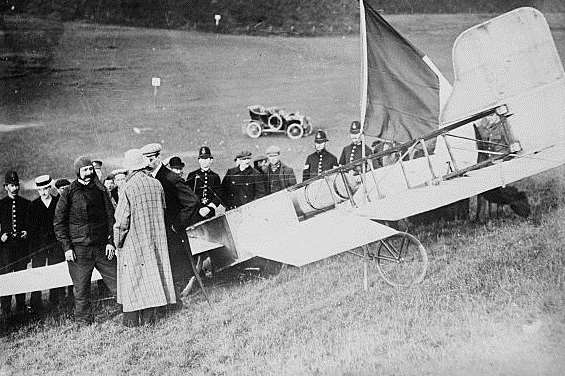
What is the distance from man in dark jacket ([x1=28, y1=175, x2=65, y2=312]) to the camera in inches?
138

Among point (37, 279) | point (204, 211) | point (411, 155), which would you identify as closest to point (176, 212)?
point (204, 211)

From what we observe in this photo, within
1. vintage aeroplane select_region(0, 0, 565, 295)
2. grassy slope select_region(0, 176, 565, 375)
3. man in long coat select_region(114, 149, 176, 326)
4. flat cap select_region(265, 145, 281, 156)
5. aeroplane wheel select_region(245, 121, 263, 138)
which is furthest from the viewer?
flat cap select_region(265, 145, 281, 156)

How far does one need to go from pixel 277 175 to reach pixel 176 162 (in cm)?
59

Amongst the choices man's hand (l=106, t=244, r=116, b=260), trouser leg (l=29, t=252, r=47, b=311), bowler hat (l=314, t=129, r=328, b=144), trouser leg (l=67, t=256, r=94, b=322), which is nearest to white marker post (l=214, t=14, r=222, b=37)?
→ bowler hat (l=314, t=129, r=328, b=144)

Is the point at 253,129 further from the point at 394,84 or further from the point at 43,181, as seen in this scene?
the point at 43,181

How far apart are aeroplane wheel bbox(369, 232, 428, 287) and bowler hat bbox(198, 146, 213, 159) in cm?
108

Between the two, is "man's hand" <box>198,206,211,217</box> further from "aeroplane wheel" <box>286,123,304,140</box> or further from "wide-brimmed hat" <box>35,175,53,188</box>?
"wide-brimmed hat" <box>35,175,53,188</box>

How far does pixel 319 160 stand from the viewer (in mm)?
3574

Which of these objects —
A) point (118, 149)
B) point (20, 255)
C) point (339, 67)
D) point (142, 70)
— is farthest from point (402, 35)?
point (20, 255)

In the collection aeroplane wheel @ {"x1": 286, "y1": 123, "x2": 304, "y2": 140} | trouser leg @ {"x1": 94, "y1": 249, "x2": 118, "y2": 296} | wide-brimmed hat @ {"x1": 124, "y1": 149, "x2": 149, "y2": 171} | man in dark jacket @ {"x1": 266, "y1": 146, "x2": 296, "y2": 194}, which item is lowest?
trouser leg @ {"x1": 94, "y1": 249, "x2": 118, "y2": 296}

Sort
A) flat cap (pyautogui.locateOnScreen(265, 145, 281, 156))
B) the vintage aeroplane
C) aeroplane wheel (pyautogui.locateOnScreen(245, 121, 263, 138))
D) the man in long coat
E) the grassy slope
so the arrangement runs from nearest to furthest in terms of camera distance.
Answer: the grassy slope → the vintage aeroplane → the man in long coat → aeroplane wheel (pyautogui.locateOnScreen(245, 121, 263, 138)) → flat cap (pyautogui.locateOnScreen(265, 145, 281, 156))

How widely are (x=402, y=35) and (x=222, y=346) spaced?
2.00m

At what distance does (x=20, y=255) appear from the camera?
3574 mm

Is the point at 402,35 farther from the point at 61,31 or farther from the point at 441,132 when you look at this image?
the point at 61,31
